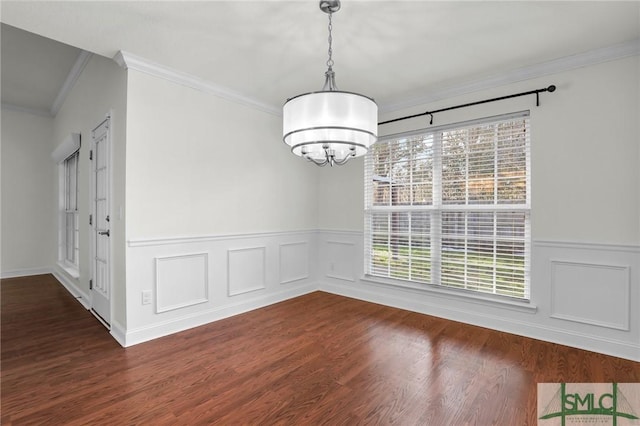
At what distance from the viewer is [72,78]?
161 inches

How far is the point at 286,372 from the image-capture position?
230 centimetres

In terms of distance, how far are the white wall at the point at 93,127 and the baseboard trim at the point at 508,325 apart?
2.72 metres

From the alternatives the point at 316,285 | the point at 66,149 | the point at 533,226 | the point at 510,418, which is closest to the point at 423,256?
the point at 533,226

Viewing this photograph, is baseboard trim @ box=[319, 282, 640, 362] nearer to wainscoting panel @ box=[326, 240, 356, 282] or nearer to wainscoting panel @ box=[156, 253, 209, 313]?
wainscoting panel @ box=[326, 240, 356, 282]

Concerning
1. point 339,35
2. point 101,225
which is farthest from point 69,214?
point 339,35

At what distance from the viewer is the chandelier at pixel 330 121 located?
6.11 ft

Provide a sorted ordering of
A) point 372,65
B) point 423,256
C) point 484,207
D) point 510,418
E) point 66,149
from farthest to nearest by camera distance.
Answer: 1. point 66,149
2. point 423,256
3. point 484,207
4. point 372,65
5. point 510,418

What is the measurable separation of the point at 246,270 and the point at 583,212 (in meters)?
3.38

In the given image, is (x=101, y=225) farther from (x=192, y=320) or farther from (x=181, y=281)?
(x=192, y=320)

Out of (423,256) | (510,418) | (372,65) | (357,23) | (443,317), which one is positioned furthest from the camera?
(423,256)

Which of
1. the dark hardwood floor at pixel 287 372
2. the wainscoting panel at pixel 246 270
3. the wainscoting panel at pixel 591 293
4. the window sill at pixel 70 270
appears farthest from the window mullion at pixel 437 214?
the window sill at pixel 70 270

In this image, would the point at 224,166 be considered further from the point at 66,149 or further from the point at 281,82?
the point at 66,149

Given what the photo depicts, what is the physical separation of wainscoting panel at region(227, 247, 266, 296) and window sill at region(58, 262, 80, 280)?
2.34 m

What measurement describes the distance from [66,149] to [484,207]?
213 inches
